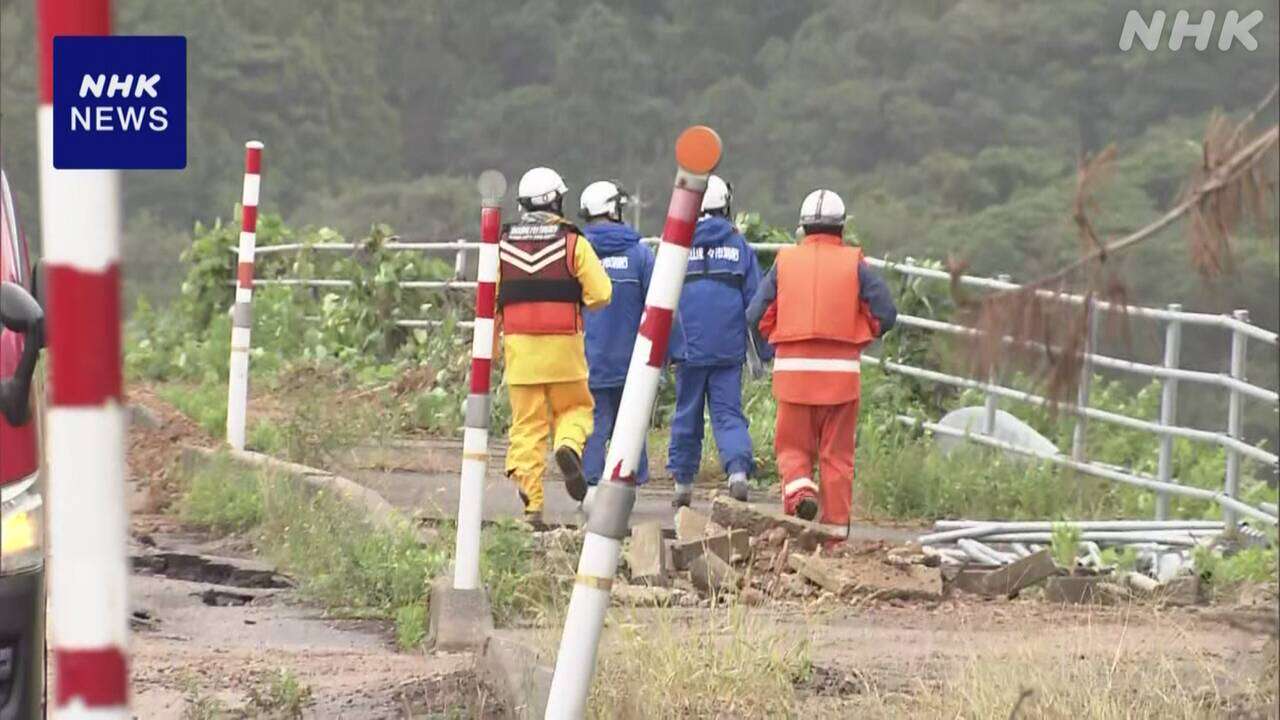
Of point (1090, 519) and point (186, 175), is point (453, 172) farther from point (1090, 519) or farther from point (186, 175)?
point (1090, 519)

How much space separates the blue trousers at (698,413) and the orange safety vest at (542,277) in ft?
4.63

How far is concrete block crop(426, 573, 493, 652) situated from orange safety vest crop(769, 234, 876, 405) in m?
3.56

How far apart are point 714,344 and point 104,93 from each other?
9496mm

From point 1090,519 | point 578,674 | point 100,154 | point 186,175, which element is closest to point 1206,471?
point 1090,519

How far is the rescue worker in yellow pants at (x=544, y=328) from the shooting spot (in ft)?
40.2

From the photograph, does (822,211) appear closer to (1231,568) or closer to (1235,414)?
(1235,414)

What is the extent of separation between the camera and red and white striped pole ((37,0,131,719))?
349 cm

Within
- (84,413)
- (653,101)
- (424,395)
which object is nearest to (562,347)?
(424,395)

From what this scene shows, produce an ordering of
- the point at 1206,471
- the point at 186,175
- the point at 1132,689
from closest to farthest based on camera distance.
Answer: the point at 1132,689 → the point at 1206,471 → the point at 186,175

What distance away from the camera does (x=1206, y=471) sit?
15406 mm

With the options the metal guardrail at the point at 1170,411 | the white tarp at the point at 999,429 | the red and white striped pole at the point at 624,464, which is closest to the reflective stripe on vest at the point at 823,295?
the metal guardrail at the point at 1170,411

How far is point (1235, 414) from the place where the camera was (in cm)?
1235

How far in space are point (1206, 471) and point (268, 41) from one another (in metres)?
54.3

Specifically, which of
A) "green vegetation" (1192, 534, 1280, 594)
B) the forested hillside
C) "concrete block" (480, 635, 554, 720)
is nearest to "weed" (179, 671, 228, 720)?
"concrete block" (480, 635, 554, 720)
